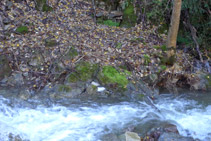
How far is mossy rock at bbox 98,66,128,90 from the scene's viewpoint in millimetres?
7156

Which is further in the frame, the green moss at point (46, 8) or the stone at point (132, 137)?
the green moss at point (46, 8)

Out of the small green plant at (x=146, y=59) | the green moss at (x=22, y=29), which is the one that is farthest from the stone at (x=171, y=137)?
the green moss at (x=22, y=29)

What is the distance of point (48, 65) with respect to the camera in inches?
294

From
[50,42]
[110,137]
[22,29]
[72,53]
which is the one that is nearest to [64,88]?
[72,53]

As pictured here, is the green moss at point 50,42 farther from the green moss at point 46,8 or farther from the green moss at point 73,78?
the green moss at point 46,8

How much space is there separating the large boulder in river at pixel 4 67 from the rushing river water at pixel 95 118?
1.05 meters

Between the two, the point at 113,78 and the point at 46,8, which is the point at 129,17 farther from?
the point at 113,78

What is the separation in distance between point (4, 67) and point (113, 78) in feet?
11.5

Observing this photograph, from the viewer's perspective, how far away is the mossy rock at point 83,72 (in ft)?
23.7

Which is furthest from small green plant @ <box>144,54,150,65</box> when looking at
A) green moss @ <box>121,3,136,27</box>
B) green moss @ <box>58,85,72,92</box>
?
green moss @ <box>58,85,72,92</box>

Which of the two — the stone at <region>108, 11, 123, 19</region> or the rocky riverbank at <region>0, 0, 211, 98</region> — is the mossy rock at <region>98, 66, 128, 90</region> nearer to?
the rocky riverbank at <region>0, 0, 211, 98</region>

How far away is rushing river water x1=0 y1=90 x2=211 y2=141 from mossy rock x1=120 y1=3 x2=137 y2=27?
4.35 metres

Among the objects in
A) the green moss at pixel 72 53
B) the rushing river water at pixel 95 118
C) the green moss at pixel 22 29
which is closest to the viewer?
the rushing river water at pixel 95 118

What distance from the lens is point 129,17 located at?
10.2 m
